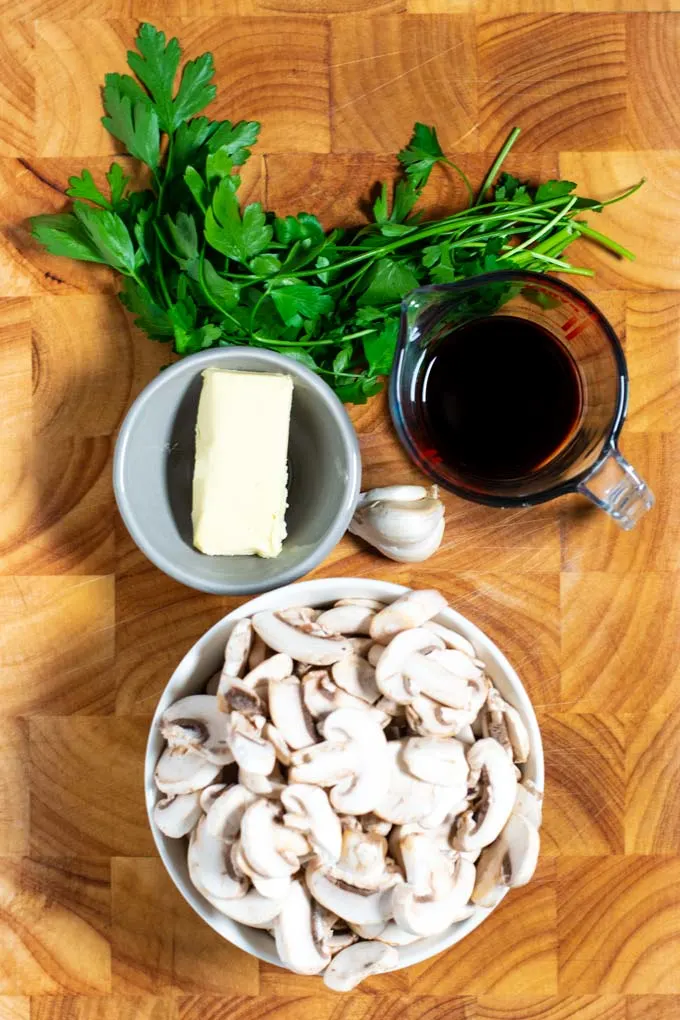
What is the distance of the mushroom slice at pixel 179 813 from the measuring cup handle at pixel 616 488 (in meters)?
0.44

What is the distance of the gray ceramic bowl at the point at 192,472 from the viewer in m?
0.85

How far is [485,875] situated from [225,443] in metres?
0.44

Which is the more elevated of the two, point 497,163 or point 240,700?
point 497,163

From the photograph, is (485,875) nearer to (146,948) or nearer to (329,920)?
(329,920)

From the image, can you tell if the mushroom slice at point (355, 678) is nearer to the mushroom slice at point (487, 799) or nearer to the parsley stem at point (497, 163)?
the mushroom slice at point (487, 799)

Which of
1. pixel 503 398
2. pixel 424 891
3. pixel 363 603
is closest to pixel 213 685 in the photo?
pixel 363 603

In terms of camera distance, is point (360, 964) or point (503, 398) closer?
point (360, 964)

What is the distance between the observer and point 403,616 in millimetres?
806

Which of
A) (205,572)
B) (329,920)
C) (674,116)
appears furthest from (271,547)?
(674,116)

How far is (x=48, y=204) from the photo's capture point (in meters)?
0.98

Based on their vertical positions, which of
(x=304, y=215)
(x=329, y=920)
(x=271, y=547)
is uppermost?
Result: (x=304, y=215)

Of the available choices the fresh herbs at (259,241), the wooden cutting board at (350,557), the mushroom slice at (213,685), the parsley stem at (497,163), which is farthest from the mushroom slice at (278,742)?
the parsley stem at (497,163)

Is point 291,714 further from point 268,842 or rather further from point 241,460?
point 241,460

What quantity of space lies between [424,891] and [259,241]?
60 cm
